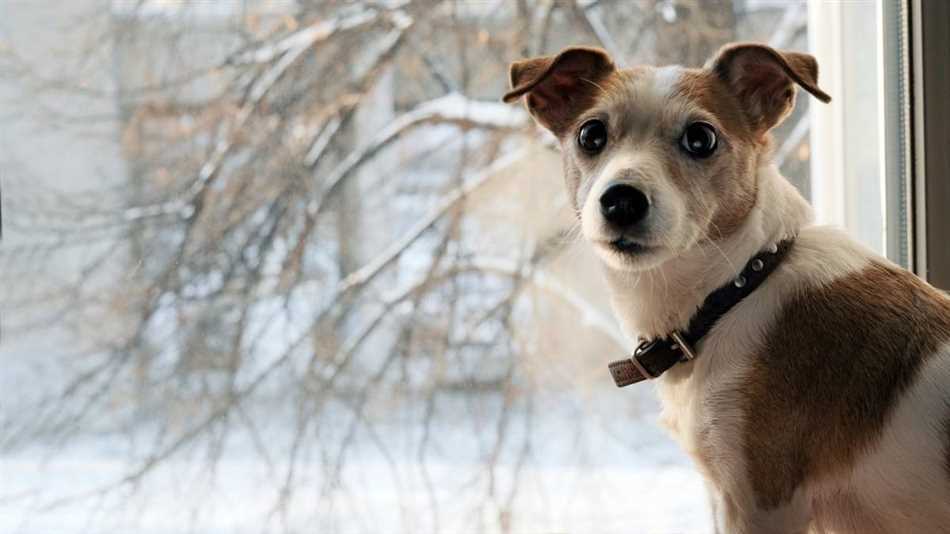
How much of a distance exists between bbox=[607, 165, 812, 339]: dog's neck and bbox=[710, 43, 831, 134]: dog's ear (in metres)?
0.07

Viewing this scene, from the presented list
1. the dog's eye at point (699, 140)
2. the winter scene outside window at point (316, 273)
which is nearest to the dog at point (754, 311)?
the dog's eye at point (699, 140)

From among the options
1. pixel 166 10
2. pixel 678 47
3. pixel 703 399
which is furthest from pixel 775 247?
pixel 166 10

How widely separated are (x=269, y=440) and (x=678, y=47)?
0.87m

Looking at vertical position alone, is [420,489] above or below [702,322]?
below


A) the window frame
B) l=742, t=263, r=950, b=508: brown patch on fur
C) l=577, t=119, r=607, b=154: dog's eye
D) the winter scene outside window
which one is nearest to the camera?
l=742, t=263, r=950, b=508: brown patch on fur

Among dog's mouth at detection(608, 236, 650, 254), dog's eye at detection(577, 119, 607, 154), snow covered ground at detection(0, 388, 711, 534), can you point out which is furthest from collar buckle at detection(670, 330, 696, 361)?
snow covered ground at detection(0, 388, 711, 534)

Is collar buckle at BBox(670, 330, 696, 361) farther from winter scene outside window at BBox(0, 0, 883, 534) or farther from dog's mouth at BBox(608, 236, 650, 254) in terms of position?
winter scene outside window at BBox(0, 0, 883, 534)

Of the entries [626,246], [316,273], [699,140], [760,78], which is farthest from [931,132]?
[316,273]

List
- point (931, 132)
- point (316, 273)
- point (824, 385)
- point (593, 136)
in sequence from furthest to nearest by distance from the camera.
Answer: point (316, 273), point (931, 132), point (593, 136), point (824, 385)

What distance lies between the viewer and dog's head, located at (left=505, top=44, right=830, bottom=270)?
98 cm

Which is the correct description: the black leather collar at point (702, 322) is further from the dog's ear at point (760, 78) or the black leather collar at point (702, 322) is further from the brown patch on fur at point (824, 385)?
the dog's ear at point (760, 78)

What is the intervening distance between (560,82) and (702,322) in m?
0.33

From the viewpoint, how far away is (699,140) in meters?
1.03

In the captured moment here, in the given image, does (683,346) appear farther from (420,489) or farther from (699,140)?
(420,489)
